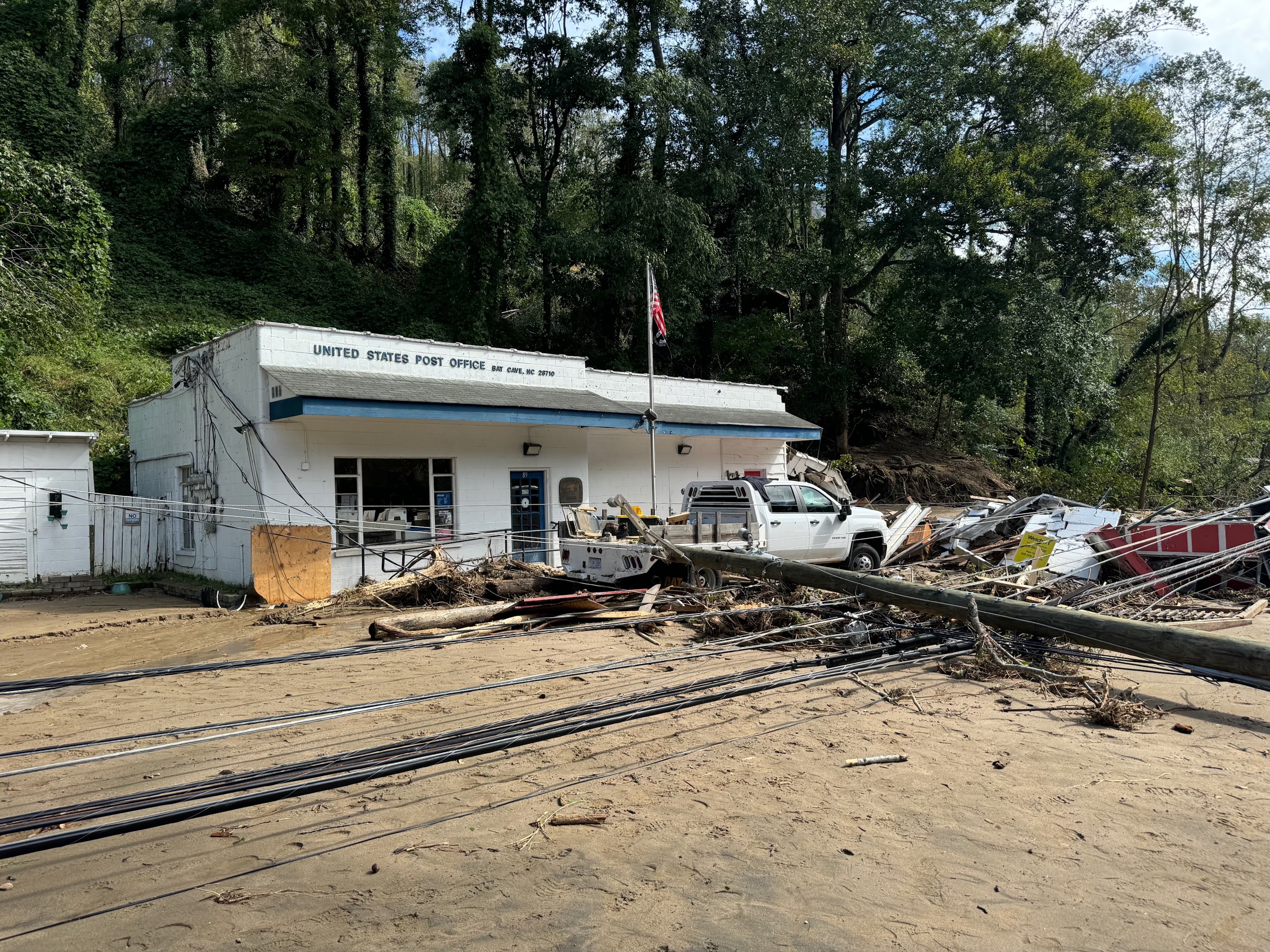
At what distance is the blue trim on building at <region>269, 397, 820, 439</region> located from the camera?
13.3m

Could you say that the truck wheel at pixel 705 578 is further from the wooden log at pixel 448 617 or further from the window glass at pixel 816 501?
the window glass at pixel 816 501

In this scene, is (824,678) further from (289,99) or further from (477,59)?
(289,99)

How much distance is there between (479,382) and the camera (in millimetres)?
17281

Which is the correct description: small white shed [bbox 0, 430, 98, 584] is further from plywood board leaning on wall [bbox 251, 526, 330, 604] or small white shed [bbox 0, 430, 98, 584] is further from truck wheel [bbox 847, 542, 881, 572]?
truck wheel [bbox 847, 542, 881, 572]

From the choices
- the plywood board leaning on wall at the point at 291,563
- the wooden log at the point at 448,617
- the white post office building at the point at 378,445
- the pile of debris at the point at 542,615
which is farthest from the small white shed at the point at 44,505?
the pile of debris at the point at 542,615

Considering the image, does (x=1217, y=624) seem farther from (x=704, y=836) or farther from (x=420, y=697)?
(x=420, y=697)

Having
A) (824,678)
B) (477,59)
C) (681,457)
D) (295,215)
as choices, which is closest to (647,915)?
(824,678)

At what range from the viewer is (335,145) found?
112 ft

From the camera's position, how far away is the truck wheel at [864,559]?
47.5 ft

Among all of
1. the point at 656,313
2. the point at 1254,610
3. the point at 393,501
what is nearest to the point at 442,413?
the point at 393,501

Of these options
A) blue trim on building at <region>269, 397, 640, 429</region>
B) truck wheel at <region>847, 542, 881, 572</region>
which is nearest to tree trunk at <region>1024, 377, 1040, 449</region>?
truck wheel at <region>847, 542, 881, 572</region>

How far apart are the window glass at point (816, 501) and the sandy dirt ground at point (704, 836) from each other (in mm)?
6787

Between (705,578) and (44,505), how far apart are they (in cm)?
1300

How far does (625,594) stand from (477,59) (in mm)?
25165
